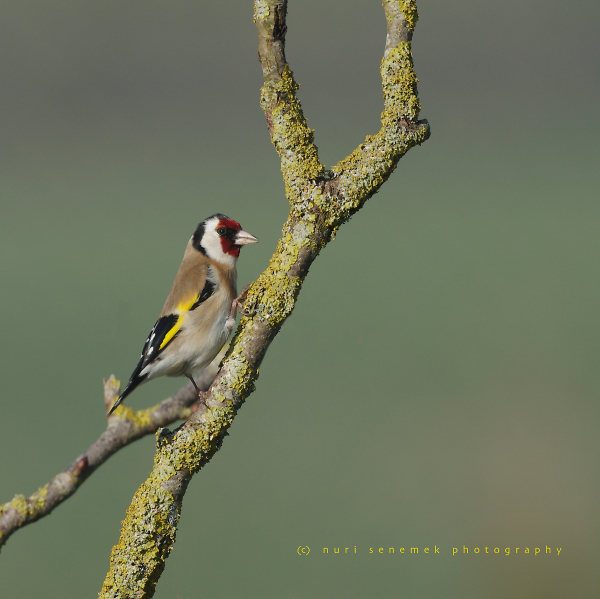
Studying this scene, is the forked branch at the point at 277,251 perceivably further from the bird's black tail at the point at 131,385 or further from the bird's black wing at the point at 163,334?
the bird's black wing at the point at 163,334

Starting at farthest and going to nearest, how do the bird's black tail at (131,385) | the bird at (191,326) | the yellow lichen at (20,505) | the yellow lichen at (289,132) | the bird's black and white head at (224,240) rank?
the bird's black and white head at (224,240), the bird at (191,326), the bird's black tail at (131,385), the yellow lichen at (20,505), the yellow lichen at (289,132)

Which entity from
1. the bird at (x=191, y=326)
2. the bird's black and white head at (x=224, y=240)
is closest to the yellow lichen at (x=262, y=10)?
the bird at (x=191, y=326)

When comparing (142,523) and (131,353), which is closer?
(142,523)

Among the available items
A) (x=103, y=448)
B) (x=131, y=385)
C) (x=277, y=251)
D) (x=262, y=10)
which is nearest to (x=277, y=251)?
(x=277, y=251)

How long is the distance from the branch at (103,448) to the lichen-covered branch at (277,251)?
0.76 metres

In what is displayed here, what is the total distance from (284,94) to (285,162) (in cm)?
20

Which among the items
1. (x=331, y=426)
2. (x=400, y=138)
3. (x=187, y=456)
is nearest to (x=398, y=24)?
(x=400, y=138)

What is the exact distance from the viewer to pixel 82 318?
9516 millimetres

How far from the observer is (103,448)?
9.18 feet

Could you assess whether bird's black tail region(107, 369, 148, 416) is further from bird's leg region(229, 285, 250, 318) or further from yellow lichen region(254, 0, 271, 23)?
yellow lichen region(254, 0, 271, 23)

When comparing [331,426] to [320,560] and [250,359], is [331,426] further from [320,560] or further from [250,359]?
[250,359]

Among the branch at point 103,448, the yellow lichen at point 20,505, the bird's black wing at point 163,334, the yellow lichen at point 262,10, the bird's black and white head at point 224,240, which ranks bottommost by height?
the yellow lichen at point 20,505

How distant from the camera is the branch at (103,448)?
2.54 metres

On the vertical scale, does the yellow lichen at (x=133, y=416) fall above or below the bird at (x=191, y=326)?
below
